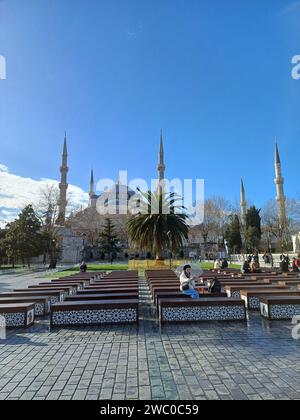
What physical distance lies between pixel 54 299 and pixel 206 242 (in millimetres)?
49180

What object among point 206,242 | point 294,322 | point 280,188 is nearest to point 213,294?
point 294,322

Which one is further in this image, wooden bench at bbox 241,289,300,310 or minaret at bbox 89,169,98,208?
minaret at bbox 89,169,98,208

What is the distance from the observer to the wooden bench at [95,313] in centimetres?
748

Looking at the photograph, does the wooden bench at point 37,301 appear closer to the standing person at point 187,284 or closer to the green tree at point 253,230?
the standing person at point 187,284

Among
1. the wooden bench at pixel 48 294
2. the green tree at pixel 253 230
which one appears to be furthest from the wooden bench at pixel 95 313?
the green tree at pixel 253 230

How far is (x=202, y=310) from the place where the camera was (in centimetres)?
764

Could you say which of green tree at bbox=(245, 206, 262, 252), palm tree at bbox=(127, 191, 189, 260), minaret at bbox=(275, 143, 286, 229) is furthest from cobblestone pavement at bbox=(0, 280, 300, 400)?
minaret at bbox=(275, 143, 286, 229)

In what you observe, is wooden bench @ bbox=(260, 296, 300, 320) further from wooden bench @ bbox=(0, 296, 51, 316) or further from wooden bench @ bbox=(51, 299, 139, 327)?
wooden bench @ bbox=(0, 296, 51, 316)

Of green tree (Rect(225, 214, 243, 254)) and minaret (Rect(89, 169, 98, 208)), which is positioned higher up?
minaret (Rect(89, 169, 98, 208))

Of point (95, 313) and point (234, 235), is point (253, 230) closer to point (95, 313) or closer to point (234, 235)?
point (234, 235)

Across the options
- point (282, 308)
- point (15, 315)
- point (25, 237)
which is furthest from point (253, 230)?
point (15, 315)

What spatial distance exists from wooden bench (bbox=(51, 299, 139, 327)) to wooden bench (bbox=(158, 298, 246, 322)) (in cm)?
82

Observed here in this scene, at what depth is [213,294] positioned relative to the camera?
8.84m

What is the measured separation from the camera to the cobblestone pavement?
3740 millimetres
